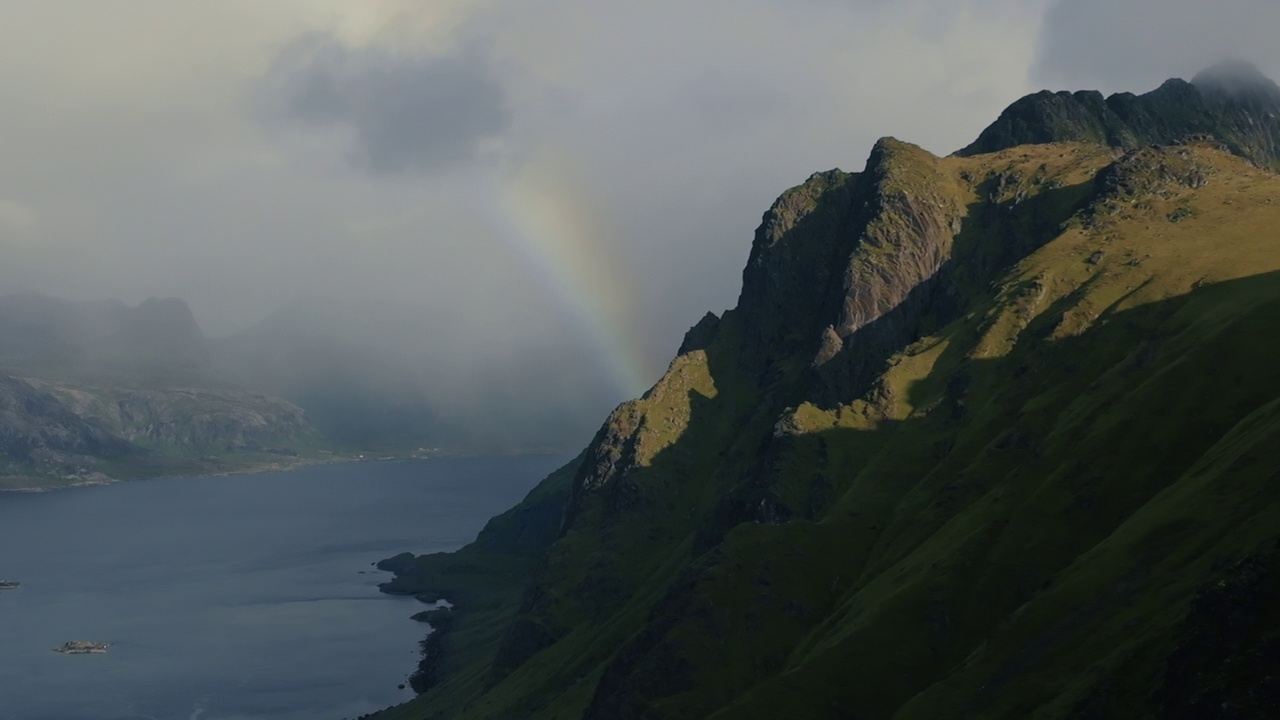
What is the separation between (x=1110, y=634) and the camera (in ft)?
642

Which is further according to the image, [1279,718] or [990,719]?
[990,719]

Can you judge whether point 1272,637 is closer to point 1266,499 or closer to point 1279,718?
point 1279,718

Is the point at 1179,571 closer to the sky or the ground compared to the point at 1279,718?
closer to the sky

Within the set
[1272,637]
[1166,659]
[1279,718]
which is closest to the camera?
[1279,718]

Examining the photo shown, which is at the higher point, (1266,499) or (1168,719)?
(1266,499)

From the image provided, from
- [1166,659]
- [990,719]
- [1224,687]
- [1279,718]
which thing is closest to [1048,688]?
[990,719]

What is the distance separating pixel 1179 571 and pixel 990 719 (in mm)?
37880

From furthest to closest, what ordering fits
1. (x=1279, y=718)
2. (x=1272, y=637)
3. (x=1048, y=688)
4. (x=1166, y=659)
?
(x=1048, y=688), (x=1166, y=659), (x=1272, y=637), (x=1279, y=718)

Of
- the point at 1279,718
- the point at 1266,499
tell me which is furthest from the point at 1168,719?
the point at 1266,499

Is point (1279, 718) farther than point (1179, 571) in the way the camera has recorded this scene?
No

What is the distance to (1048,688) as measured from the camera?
636 feet

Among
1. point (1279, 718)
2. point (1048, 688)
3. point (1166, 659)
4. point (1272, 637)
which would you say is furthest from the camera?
point (1048, 688)

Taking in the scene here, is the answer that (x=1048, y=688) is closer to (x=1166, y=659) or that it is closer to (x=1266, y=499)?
(x=1166, y=659)

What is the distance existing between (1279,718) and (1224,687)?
→ 1338 cm
